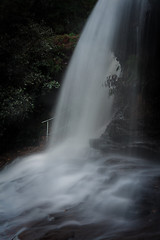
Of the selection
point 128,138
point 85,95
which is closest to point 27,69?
point 85,95

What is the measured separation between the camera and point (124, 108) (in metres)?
8.34

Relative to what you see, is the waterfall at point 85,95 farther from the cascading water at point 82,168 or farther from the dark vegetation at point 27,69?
the dark vegetation at point 27,69

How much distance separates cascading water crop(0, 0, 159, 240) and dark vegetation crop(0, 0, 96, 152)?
1.38 metres

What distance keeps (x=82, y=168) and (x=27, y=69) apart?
269 inches

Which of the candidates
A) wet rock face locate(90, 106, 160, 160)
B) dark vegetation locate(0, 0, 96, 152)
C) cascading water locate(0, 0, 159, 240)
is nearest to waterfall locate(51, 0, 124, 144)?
cascading water locate(0, 0, 159, 240)

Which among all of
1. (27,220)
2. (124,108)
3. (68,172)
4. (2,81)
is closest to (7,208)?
(27,220)

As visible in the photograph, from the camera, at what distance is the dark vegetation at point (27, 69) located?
10836mm

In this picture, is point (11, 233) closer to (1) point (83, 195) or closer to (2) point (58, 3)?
(1) point (83, 195)

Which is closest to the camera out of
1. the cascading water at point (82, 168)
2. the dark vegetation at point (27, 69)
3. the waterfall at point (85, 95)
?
the cascading water at point (82, 168)

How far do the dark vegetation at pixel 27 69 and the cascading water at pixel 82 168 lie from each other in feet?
4.54

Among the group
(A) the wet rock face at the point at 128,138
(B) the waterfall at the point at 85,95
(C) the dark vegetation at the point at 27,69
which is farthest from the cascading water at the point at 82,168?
(C) the dark vegetation at the point at 27,69

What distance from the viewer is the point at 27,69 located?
1202cm

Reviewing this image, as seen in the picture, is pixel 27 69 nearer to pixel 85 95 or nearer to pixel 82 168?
pixel 85 95

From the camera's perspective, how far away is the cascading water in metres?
4.52
